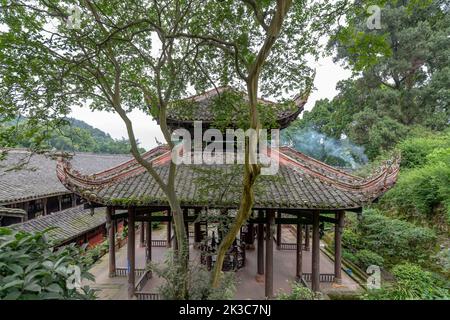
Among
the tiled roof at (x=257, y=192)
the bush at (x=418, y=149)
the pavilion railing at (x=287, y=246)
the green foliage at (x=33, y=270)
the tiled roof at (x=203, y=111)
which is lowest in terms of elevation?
the pavilion railing at (x=287, y=246)

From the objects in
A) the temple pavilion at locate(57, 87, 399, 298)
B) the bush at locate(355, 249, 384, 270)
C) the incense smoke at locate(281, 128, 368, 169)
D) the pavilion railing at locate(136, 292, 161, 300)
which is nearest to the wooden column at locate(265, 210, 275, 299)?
the temple pavilion at locate(57, 87, 399, 298)

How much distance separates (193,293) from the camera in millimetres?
3543

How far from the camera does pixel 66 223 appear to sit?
12.8 metres

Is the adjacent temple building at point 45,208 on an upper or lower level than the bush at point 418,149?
lower

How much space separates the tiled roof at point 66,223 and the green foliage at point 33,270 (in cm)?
936

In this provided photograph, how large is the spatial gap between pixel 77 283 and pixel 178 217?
1877 millimetres

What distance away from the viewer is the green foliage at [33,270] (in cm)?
224

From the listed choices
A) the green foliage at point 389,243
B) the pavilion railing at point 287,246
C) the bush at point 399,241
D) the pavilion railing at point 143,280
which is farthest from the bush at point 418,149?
the pavilion railing at point 143,280

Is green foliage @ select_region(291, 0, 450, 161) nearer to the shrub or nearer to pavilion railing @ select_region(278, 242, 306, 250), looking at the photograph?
the shrub

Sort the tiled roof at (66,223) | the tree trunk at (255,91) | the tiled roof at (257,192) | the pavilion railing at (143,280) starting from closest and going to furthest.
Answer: the tree trunk at (255,91) → the tiled roof at (257,192) → the pavilion railing at (143,280) → the tiled roof at (66,223)

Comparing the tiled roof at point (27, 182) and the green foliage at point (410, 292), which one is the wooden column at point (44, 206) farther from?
the green foliage at point (410, 292)

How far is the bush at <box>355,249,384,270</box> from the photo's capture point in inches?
344

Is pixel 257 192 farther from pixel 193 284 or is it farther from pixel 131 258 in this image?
pixel 131 258
